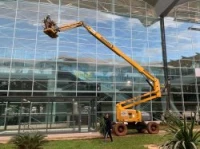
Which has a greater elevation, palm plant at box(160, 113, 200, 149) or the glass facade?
the glass facade

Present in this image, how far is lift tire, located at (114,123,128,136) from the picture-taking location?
17.6 meters

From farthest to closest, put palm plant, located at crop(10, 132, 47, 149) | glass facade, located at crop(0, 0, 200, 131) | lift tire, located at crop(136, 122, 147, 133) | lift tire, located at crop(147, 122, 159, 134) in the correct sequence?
glass facade, located at crop(0, 0, 200, 131) → lift tire, located at crop(136, 122, 147, 133) → lift tire, located at crop(147, 122, 159, 134) → palm plant, located at crop(10, 132, 47, 149)

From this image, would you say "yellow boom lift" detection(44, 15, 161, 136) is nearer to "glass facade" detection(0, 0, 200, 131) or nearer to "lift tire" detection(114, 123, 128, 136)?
"lift tire" detection(114, 123, 128, 136)

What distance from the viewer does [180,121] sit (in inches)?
292

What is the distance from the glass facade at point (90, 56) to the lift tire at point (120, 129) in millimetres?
3413

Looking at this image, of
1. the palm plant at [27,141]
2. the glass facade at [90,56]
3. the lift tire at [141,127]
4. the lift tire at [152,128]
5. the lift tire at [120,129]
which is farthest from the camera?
the glass facade at [90,56]

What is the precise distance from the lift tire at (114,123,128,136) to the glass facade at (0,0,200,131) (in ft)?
11.2

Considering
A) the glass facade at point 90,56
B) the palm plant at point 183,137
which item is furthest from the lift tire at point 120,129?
the palm plant at point 183,137

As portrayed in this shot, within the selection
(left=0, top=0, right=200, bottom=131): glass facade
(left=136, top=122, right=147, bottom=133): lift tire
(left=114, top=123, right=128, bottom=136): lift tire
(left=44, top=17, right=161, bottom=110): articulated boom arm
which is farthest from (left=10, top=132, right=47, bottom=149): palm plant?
(left=136, top=122, right=147, bottom=133): lift tire

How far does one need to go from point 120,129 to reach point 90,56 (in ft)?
35.9

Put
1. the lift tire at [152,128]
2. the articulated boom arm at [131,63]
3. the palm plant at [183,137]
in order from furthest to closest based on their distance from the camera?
the lift tire at [152,128]
the articulated boom arm at [131,63]
the palm plant at [183,137]

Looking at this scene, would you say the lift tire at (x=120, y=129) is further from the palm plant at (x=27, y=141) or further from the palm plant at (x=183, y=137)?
the palm plant at (x=183, y=137)

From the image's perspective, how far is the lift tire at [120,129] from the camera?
17578 millimetres

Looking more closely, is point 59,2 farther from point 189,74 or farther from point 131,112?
point 189,74
